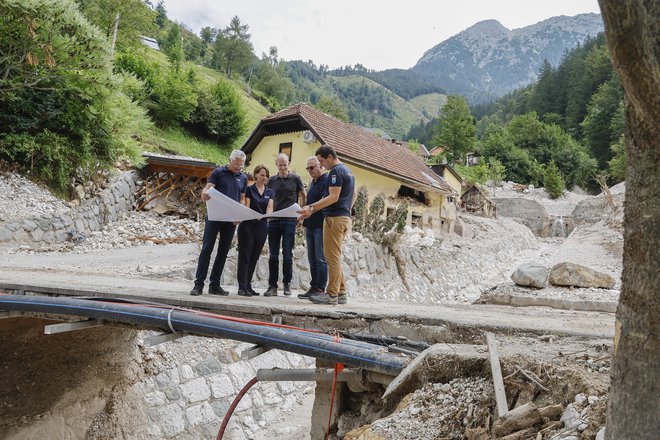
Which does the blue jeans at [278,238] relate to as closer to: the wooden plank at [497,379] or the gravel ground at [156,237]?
the wooden plank at [497,379]

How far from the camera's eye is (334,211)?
5.41 meters

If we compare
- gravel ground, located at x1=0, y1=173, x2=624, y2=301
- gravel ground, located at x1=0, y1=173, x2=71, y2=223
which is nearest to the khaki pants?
gravel ground, located at x1=0, y1=173, x2=624, y2=301

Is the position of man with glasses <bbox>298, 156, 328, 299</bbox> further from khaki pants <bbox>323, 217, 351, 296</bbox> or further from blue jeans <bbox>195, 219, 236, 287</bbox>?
blue jeans <bbox>195, 219, 236, 287</bbox>

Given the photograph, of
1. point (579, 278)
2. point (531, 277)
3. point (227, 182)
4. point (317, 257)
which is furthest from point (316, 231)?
point (579, 278)

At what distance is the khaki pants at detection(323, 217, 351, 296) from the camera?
538cm

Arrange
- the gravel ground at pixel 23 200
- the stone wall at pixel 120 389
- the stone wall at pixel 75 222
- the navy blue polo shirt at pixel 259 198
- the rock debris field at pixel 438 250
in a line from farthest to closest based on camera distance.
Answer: the gravel ground at pixel 23 200 → the stone wall at pixel 75 222 → the stone wall at pixel 120 389 → the navy blue polo shirt at pixel 259 198 → the rock debris field at pixel 438 250

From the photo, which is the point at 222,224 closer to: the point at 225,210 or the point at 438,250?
the point at 225,210

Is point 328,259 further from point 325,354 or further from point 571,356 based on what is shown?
point 571,356

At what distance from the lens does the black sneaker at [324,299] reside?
18.0 feet

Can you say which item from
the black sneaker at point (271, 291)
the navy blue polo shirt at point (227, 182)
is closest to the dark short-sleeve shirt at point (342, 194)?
the navy blue polo shirt at point (227, 182)

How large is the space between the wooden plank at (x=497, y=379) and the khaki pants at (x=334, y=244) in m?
2.52

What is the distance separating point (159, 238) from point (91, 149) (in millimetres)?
4111

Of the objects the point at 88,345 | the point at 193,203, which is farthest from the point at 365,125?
the point at 88,345

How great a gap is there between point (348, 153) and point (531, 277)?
9.64 metres
